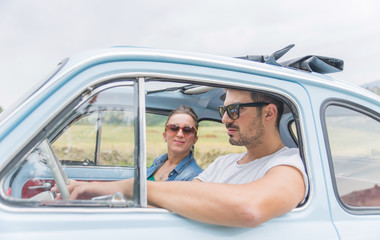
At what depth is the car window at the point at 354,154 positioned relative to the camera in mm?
1762

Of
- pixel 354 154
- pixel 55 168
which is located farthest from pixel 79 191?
pixel 354 154

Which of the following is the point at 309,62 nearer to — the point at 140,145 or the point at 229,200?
the point at 229,200

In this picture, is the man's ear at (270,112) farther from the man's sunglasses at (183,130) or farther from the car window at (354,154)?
the man's sunglasses at (183,130)

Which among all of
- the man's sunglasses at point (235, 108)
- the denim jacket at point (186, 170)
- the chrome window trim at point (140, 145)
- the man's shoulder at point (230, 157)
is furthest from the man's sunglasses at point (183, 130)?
the chrome window trim at point (140, 145)

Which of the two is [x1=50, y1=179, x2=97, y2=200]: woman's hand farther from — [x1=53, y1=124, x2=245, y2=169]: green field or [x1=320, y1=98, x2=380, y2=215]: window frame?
[x1=320, y1=98, x2=380, y2=215]: window frame

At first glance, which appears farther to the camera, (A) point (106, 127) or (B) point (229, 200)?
(A) point (106, 127)

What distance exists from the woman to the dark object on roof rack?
0.95m

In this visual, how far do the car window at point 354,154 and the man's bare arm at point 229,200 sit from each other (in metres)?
0.38

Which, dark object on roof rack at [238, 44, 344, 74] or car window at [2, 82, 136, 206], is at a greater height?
dark object on roof rack at [238, 44, 344, 74]

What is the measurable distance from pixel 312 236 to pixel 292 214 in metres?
0.12

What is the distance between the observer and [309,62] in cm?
189

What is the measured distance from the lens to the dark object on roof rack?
1.90m

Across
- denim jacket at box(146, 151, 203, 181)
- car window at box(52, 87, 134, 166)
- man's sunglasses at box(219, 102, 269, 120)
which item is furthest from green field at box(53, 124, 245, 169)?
denim jacket at box(146, 151, 203, 181)

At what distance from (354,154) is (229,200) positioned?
97 centimetres
